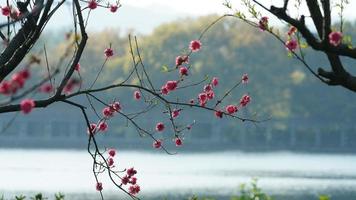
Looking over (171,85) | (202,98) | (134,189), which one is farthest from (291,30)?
(134,189)

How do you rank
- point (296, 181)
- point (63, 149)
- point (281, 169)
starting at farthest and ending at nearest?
point (63, 149) < point (281, 169) < point (296, 181)

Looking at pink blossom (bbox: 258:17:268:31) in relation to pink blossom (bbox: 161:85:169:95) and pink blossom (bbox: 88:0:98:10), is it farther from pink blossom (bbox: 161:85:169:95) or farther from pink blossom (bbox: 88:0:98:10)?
pink blossom (bbox: 161:85:169:95)

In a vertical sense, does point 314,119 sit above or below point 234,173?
above

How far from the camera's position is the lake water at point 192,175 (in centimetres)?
5361

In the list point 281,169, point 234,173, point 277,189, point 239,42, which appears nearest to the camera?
point 277,189

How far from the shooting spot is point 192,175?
223 feet

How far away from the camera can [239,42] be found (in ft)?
405

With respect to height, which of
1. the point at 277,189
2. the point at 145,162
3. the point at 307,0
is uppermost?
the point at 145,162

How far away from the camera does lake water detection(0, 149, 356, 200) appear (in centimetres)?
5361

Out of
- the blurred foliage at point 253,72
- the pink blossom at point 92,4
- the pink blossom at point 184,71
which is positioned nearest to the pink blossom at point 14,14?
the pink blossom at point 92,4

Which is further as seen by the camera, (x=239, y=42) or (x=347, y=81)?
(x=239, y=42)

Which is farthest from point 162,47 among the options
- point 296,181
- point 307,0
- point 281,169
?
point 307,0

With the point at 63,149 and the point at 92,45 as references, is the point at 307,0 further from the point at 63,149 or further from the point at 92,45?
the point at 92,45

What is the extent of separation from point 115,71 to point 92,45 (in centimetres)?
1201
